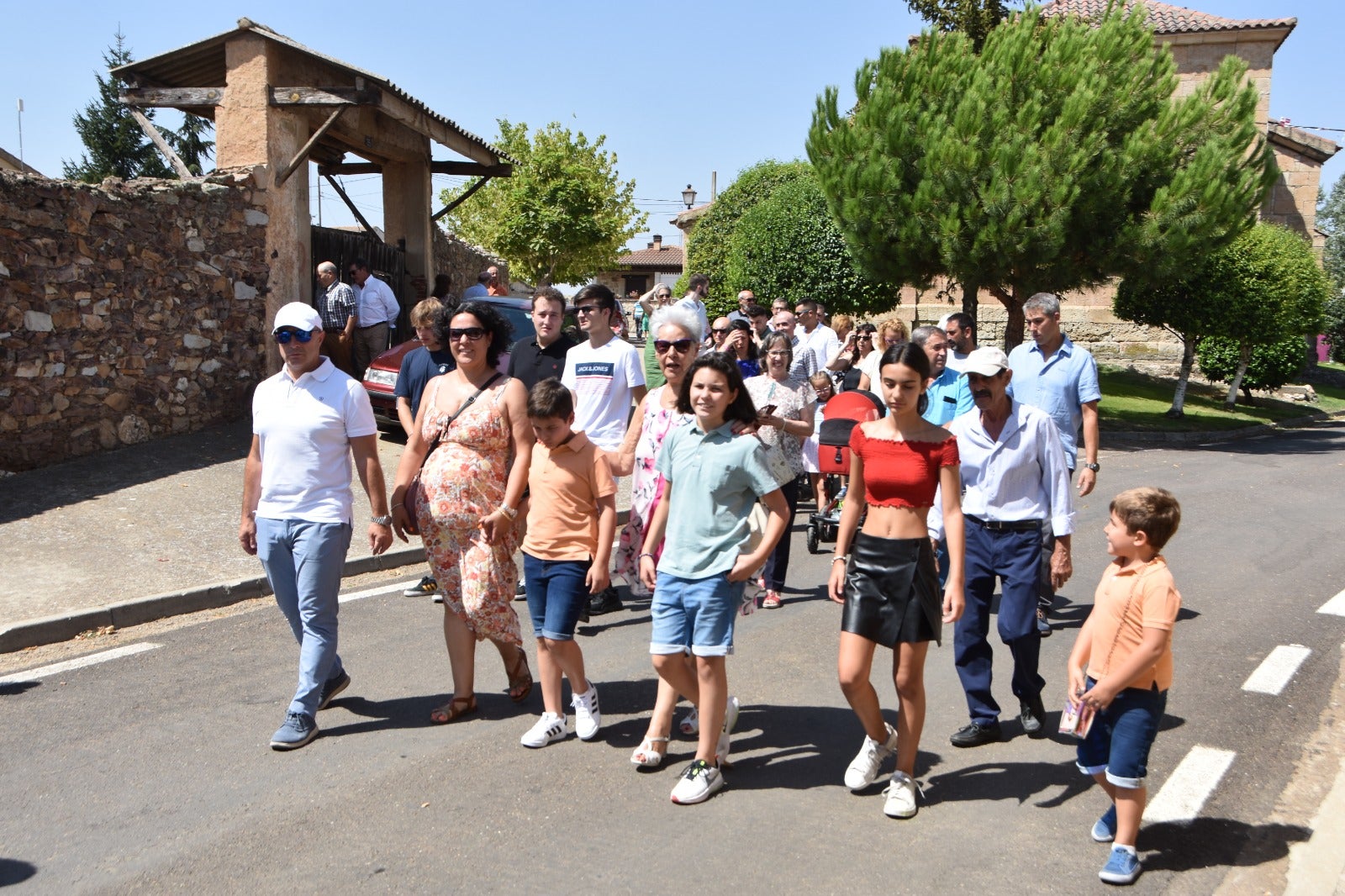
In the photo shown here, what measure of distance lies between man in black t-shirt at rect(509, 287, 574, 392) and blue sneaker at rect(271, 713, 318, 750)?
253 cm

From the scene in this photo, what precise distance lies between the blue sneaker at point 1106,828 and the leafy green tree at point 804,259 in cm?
2007

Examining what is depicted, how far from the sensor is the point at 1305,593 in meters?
8.16

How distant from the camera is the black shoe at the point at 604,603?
24.2 ft

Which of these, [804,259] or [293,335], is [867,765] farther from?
[804,259]

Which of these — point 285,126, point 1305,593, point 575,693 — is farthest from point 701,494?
point 285,126

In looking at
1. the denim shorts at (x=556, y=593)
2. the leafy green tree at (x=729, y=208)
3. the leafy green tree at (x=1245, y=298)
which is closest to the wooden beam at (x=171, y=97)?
the denim shorts at (x=556, y=593)

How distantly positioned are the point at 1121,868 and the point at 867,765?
1.02m

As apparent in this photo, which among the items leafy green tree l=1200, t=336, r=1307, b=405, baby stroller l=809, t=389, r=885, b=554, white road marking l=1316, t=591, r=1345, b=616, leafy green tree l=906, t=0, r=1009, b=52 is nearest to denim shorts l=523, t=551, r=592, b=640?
baby stroller l=809, t=389, r=885, b=554

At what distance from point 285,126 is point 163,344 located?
3584mm

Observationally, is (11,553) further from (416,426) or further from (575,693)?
(575,693)

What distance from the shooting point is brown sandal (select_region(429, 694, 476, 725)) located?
5266mm

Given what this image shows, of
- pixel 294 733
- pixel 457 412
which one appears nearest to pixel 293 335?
pixel 457 412

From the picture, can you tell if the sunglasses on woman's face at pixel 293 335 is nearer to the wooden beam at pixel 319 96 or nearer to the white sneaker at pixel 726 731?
the white sneaker at pixel 726 731

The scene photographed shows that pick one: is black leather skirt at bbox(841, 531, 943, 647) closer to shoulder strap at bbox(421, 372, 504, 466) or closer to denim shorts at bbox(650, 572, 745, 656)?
denim shorts at bbox(650, 572, 745, 656)
